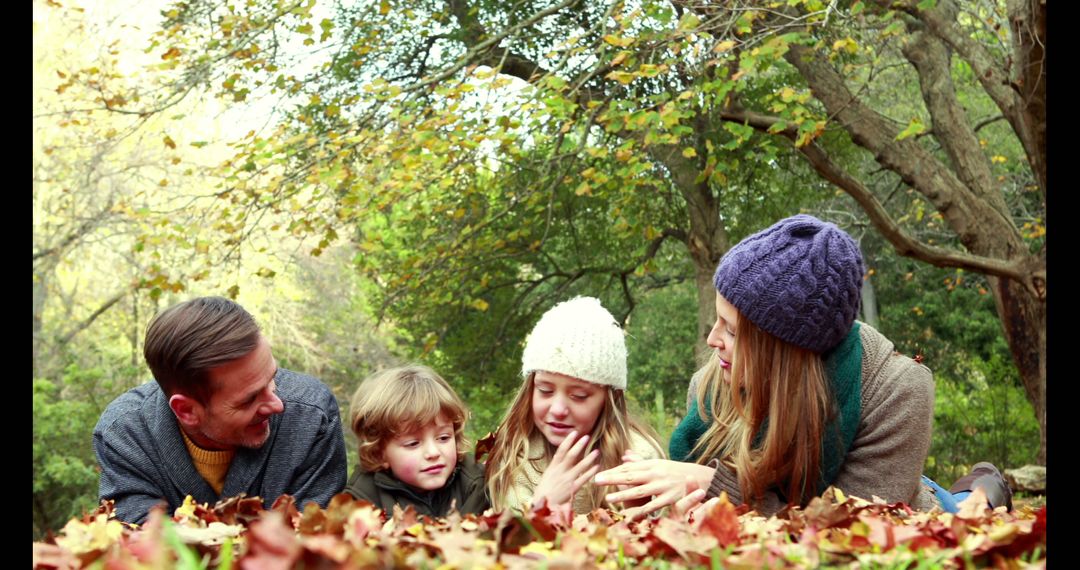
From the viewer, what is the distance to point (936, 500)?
311 cm

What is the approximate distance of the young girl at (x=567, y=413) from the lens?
11.4 ft

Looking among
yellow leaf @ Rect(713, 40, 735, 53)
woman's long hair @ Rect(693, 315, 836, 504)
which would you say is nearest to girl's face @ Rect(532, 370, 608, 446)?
woman's long hair @ Rect(693, 315, 836, 504)

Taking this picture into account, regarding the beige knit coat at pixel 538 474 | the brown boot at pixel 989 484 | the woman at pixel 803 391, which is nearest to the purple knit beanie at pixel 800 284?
the woman at pixel 803 391

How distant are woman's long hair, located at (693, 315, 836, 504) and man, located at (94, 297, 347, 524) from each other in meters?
1.26

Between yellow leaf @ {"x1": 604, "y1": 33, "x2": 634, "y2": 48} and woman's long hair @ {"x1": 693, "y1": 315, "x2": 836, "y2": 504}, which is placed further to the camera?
yellow leaf @ {"x1": 604, "y1": 33, "x2": 634, "y2": 48}

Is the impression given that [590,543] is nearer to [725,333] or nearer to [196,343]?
[725,333]

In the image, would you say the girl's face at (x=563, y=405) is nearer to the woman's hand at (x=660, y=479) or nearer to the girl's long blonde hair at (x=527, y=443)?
the girl's long blonde hair at (x=527, y=443)

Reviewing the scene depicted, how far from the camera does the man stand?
296 cm

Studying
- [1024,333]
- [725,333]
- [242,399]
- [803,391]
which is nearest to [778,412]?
[803,391]

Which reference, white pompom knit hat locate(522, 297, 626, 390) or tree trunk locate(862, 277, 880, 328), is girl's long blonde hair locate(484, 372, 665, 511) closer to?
white pompom knit hat locate(522, 297, 626, 390)

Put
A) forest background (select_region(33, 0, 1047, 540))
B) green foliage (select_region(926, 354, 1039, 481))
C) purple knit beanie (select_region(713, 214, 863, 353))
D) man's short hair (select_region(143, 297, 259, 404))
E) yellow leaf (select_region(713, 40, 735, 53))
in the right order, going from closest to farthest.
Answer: purple knit beanie (select_region(713, 214, 863, 353)) → man's short hair (select_region(143, 297, 259, 404)) → yellow leaf (select_region(713, 40, 735, 53)) → forest background (select_region(33, 0, 1047, 540)) → green foliage (select_region(926, 354, 1039, 481))

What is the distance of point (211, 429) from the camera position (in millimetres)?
3031
